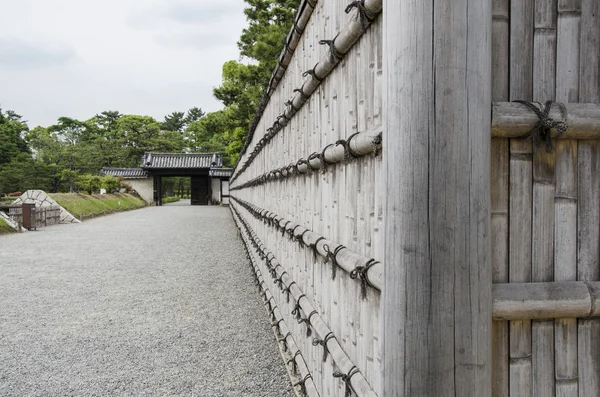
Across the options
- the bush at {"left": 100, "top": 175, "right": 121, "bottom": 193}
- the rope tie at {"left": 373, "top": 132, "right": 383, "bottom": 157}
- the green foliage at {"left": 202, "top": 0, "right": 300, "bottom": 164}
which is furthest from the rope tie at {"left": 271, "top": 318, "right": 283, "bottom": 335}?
the bush at {"left": 100, "top": 175, "right": 121, "bottom": 193}

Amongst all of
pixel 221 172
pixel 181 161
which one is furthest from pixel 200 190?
pixel 221 172

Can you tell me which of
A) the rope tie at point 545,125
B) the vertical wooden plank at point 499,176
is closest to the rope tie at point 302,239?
the vertical wooden plank at point 499,176

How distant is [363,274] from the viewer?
168 centimetres

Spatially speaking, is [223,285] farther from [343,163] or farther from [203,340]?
[343,163]

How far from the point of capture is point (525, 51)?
4.54 ft

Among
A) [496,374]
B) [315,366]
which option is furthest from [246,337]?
[496,374]

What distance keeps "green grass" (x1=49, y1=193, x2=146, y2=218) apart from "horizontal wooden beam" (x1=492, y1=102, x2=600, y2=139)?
69.1 ft

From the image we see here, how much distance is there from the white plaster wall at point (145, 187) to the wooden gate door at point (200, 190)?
10.8 feet

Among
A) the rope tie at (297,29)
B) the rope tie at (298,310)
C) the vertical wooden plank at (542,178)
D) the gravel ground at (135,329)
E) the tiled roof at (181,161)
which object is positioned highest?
the tiled roof at (181,161)

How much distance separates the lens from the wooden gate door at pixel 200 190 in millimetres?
36281

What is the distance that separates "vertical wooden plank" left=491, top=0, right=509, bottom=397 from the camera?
1.37 metres

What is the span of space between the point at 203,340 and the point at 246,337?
1.37 feet

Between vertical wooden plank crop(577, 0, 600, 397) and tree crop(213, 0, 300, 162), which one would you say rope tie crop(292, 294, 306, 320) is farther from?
→ tree crop(213, 0, 300, 162)

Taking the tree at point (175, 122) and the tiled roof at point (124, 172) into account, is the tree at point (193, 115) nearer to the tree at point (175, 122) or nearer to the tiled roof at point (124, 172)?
the tree at point (175, 122)
